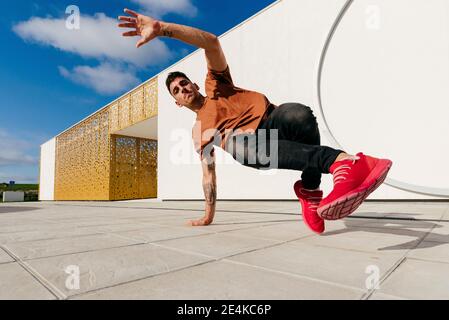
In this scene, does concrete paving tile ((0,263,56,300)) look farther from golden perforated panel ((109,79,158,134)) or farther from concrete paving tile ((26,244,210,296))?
golden perforated panel ((109,79,158,134))

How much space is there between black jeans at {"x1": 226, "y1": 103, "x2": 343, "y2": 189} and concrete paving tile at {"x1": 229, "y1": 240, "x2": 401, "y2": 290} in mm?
410

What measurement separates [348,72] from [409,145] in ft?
5.13

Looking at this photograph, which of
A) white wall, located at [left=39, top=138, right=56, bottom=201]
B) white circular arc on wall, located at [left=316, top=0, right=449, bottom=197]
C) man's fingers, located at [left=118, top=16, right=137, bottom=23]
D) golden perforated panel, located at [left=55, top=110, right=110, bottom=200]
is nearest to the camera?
man's fingers, located at [left=118, top=16, right=137, bottom=23]

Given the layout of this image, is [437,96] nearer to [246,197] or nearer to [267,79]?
[267,79]

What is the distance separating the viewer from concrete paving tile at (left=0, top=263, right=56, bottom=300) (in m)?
0.69

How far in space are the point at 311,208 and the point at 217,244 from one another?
2.11ft

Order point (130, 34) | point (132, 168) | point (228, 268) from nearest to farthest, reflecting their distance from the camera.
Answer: point (228, 268) < point (130, 34) < point (132, 168)

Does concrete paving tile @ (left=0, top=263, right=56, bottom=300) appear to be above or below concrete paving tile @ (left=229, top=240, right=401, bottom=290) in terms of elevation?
above

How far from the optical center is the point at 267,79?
6746mm

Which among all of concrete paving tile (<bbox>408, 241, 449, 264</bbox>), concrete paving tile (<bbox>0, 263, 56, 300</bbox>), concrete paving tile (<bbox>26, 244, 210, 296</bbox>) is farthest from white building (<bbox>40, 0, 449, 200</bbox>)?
concrete paving tile (<bbox>0, 263, 56, 300</bbox>)

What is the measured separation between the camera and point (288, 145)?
59.0 inches

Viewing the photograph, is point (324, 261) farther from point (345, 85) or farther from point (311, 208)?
point (345, 85)

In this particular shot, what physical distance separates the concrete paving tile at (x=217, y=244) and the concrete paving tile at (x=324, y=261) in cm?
9

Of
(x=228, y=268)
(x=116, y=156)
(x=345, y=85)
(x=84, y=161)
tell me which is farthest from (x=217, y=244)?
(x=84, y=161)
